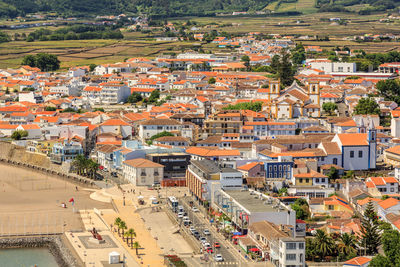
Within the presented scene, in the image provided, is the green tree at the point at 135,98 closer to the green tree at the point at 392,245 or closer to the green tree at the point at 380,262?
the green tree at the point at 392,245

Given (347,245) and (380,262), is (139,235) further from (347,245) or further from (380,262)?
(380,262)

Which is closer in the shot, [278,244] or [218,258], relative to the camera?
[278,244]

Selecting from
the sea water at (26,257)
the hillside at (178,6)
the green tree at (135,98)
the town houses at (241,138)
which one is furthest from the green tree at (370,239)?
the hillside at (178,6)

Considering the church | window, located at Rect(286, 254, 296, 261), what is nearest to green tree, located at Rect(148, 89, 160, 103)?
the church

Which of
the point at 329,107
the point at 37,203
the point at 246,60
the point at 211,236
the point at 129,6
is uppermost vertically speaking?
the point at 129,6

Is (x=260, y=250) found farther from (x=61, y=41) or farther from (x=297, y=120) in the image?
(x=61, y=41)

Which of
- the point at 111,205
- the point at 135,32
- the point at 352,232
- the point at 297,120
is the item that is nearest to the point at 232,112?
the point at 297,120

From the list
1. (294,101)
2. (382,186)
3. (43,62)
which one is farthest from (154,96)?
(382,186)
